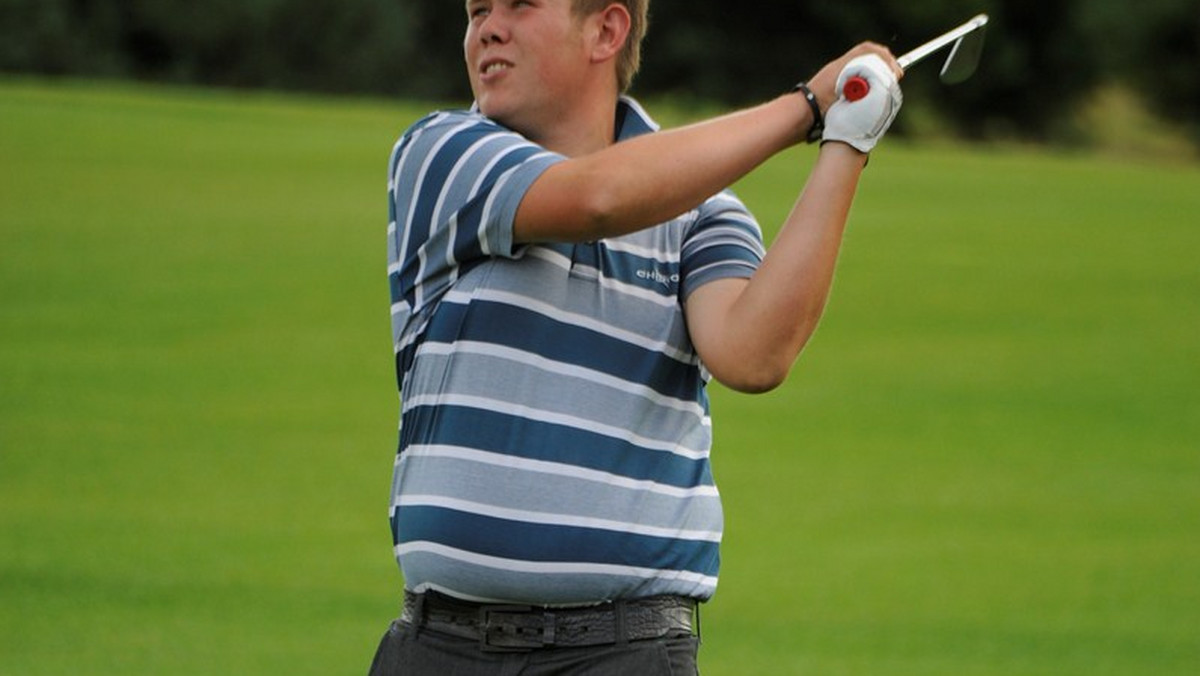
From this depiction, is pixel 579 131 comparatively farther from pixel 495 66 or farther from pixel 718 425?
pixel 718 425

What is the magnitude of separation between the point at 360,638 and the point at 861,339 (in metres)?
8.73

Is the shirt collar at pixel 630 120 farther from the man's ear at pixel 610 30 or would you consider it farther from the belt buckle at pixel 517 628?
the belt buckle at pixel 517 628

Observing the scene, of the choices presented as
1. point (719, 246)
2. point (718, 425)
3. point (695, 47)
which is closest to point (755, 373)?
point (719, 246)

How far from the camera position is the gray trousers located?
2773mm

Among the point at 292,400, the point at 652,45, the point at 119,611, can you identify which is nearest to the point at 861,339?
the point at 292,400

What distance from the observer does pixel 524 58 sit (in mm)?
2811

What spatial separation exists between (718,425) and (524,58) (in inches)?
409

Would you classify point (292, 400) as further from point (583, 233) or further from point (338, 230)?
point (583, 233)

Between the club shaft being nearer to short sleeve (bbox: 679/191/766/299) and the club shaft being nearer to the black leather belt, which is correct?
short sleeve (bbox: 679/191/766/299)

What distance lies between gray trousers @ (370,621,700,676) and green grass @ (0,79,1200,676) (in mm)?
4901

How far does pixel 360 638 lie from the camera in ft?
26.6

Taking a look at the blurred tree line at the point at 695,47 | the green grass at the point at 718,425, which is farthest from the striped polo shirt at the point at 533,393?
the blurred tree line at the point at 695,47

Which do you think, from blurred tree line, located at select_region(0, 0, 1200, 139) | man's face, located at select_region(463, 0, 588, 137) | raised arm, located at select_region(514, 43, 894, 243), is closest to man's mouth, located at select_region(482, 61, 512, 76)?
man's face, located at select_region(463, 0, 588, 137)

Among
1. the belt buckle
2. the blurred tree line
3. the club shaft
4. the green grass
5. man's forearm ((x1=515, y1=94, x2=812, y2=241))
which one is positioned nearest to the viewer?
man's forearm ((x1=515, y1=94, x2=812, y2=241))
